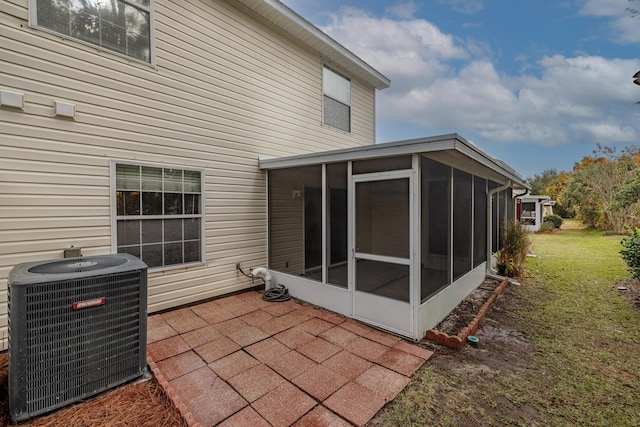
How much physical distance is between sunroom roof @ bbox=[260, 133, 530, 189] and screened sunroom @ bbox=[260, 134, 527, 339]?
0.5 inches

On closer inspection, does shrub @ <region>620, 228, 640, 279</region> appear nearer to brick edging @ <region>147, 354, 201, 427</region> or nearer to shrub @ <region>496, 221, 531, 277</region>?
shrub @ <region>496, 221, 531, 277</region>

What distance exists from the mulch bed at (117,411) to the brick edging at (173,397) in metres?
0.03

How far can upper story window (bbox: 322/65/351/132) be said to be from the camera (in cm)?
713

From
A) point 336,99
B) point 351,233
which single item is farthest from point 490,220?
point 336,99

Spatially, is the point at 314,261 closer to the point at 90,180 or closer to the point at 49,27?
the point at 90,180

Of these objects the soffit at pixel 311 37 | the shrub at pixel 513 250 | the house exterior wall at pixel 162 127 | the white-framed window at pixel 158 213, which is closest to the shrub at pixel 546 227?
the shrub at pixel 513 250

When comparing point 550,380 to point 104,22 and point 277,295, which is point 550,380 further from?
point 104,22

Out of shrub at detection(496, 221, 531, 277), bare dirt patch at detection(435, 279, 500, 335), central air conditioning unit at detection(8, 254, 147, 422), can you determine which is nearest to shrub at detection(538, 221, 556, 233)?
shrub at detection(496, 221, 531, 277)

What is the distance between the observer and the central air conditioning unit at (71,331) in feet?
6.46

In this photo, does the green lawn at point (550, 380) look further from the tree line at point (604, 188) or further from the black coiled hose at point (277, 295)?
the tree line at point (604, 188)

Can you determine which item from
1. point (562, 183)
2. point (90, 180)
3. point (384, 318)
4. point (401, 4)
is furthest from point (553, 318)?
point (562, 183)

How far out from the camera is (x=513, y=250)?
695cm

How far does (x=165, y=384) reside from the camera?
2.42 meters

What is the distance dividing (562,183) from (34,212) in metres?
34.7
